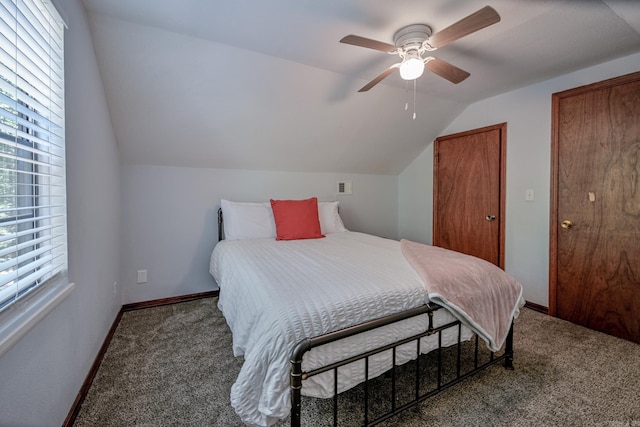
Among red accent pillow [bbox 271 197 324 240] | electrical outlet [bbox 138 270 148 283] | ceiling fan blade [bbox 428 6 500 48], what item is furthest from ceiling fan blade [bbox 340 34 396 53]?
electrical outlet [bbox 138 270 148 283]

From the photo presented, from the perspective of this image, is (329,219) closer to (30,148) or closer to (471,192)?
(471,192)

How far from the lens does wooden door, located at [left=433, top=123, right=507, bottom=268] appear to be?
2961 mm

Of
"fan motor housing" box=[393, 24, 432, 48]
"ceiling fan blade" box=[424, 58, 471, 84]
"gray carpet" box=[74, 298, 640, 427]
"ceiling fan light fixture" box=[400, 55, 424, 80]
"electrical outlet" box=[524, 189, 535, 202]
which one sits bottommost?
"gray carpet" box=[74, 298, 640, 427]

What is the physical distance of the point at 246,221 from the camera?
109 inches

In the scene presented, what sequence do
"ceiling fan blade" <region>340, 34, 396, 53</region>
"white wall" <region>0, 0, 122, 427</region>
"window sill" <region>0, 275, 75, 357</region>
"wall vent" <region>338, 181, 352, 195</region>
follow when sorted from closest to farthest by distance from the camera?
"window sill" <region>0, 275, 75, 357</region>
"white wall" <region>0, 0, 122, 427</region>
"ceiling fan blade" <region>340, 34, 396, 53</region>
"wall vent" <region>338, 181, 352, 195</region>

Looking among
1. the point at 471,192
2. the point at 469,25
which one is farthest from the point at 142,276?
the point at 471,192

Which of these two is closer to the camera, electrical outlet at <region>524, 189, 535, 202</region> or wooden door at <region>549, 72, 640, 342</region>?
wooden door at <region>549, 72, 640, 342</region>

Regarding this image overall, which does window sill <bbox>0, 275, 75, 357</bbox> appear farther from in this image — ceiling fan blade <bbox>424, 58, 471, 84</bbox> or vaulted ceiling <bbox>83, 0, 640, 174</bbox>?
ceiling fan blade <bbox>424, 58, 471, 84</bbox>

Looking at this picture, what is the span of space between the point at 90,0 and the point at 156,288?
2.29 m

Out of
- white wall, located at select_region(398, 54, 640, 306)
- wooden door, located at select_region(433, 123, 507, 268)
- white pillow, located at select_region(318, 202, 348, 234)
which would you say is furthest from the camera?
white pillow, located at select_region(318, 202, 348, 234)

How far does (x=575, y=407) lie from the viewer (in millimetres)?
1427

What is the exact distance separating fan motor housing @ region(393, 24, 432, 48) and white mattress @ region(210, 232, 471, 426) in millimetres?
1389

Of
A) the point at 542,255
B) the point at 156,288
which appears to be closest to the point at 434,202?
the point at 542,255

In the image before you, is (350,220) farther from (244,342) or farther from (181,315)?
(244,342)
